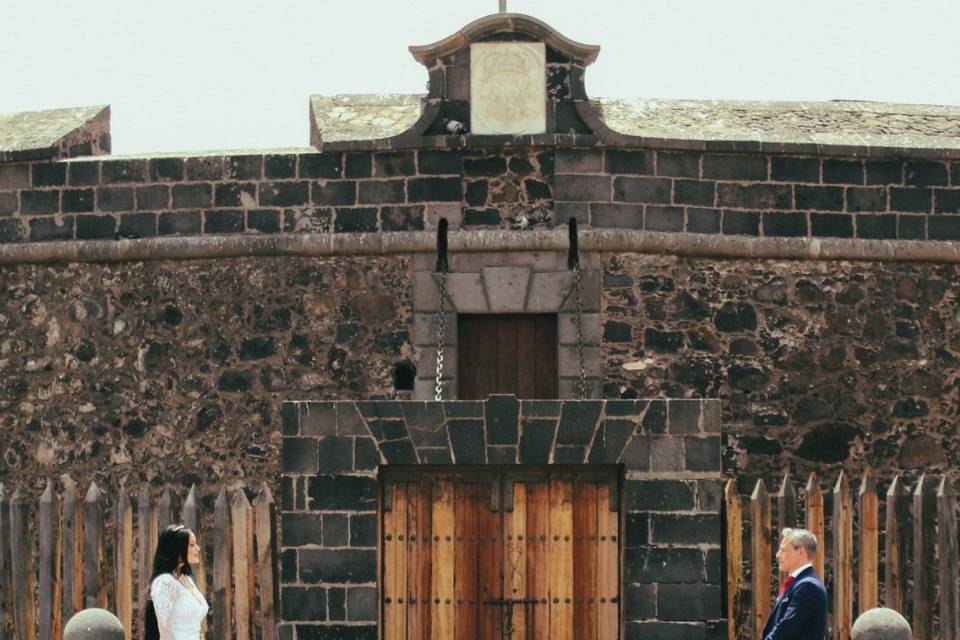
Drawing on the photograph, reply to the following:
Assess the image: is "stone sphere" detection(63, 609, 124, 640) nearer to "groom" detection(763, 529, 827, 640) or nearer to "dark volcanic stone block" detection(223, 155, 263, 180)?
"groom" detection(763, 529, 827, 640)

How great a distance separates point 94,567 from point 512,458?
2663 millimetres

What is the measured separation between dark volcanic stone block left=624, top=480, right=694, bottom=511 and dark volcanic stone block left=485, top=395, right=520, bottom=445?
74cm

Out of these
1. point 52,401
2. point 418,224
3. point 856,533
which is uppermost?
point 418,224

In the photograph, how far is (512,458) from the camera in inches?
445

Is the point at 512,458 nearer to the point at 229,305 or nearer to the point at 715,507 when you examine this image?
the point at 715,507

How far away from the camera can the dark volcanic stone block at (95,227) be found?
14992mm

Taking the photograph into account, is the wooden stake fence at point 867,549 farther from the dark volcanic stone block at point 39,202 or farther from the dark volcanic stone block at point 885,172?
the dark volcanic stone block at point 39,202

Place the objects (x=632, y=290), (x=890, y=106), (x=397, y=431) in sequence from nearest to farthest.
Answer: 1. (x=397, y=431)
2. (x=632, y=290)
3. (x=890, y=106)

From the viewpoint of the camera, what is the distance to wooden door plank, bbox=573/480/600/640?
11.5 meters

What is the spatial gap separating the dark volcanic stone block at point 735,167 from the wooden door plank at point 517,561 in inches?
163

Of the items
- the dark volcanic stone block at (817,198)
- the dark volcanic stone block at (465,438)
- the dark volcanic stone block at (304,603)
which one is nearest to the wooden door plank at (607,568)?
the dark volcanic stone block at (465,438)

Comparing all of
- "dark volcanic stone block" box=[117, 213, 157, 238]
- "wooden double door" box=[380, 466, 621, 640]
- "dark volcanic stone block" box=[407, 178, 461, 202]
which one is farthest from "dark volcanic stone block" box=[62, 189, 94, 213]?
"wooden double door" box=[380, 466, 621, 640]

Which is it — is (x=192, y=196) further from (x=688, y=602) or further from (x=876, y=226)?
(x=688, y=602)

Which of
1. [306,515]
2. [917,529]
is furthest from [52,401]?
[917,529]
